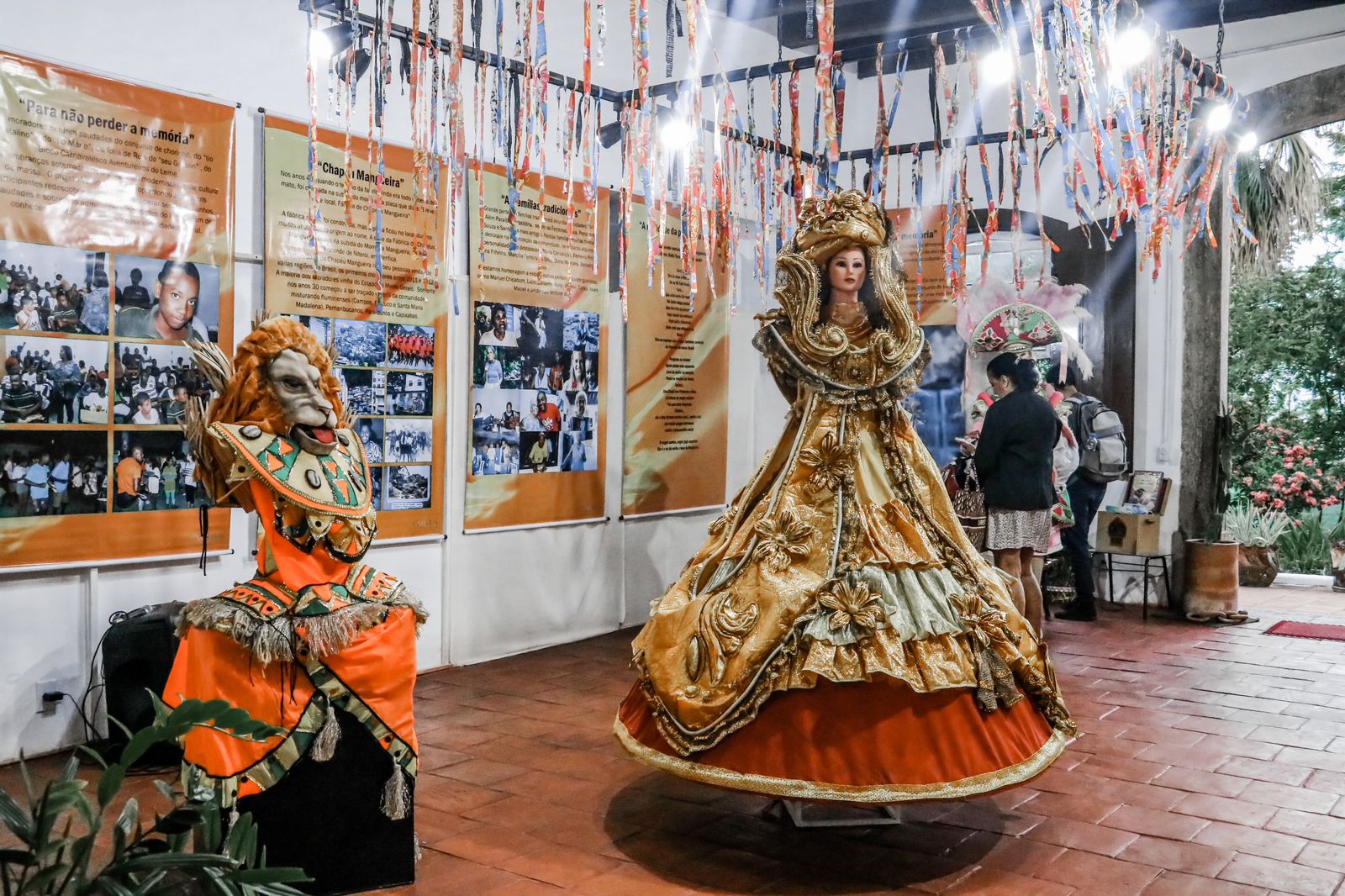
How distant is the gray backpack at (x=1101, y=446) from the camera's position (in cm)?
Result: 729

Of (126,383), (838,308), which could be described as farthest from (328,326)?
(838,308)

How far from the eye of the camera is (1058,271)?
7.73 metres

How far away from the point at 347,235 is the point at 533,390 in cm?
131

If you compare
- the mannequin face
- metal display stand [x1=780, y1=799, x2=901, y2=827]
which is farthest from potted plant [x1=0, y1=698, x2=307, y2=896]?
the mannequin face

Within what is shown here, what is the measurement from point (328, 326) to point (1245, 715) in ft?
14.1

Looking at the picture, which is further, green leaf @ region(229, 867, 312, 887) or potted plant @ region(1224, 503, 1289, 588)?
potted plant @ region(1224, 503, 1289, 588)

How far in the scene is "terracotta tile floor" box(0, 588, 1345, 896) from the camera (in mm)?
3100

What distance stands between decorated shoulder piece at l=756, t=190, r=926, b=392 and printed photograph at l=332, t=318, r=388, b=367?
2103 mm

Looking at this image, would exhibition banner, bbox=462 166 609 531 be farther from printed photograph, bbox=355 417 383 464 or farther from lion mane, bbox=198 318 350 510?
lion mane, bbox=198 318 350 510

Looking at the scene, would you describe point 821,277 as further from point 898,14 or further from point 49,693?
point 898,14

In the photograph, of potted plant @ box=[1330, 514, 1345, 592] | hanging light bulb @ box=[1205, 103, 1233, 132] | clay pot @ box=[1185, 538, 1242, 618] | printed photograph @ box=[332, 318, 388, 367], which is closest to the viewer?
printed photograph @ box=[332, 318, 388, 367]

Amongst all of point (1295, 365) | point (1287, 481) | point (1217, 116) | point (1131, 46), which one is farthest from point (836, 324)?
point (1295, 365)

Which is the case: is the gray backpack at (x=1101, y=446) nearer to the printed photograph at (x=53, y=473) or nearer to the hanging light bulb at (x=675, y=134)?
the hanging light bulb at (x=675, y=134)

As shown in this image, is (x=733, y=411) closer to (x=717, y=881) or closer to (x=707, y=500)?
(x=707, y=500)
